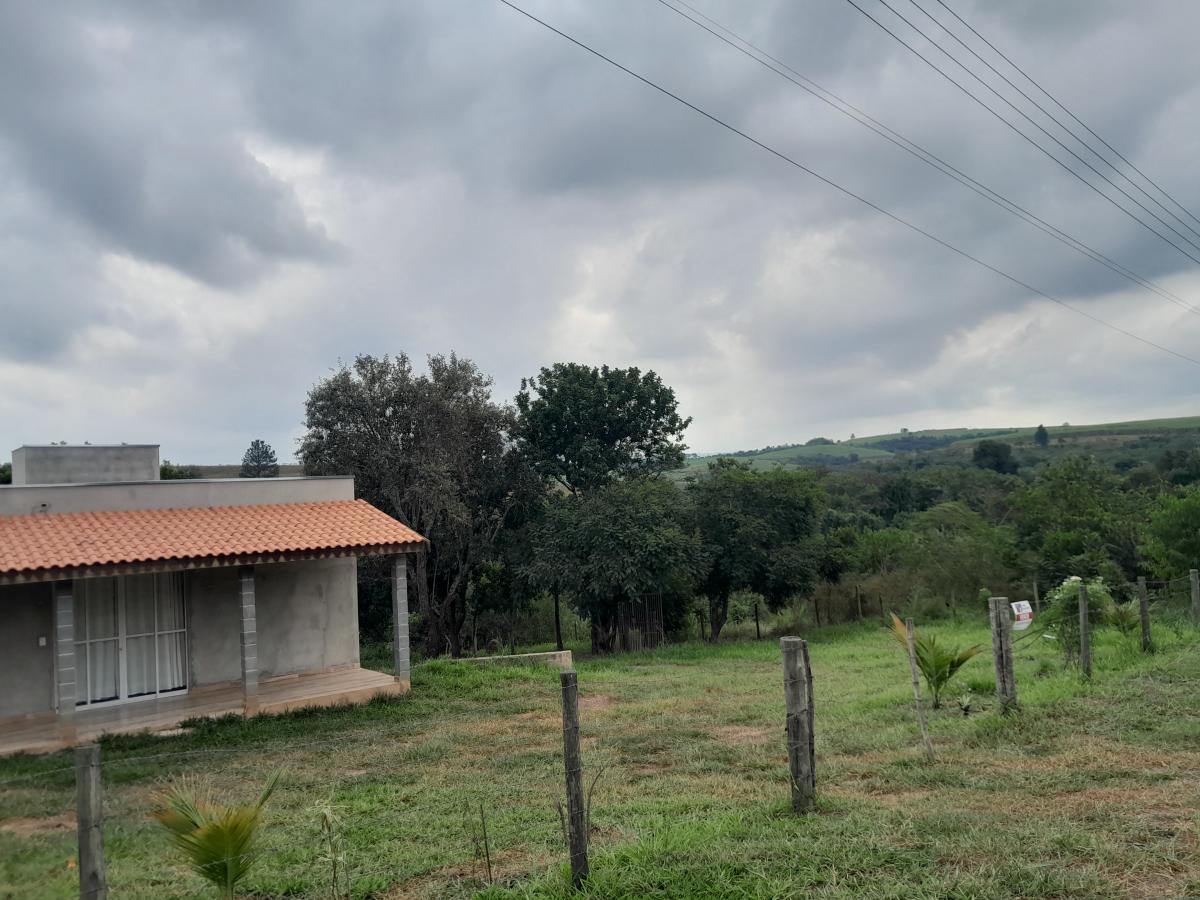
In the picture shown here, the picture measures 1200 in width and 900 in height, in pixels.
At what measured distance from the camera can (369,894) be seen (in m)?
5.04

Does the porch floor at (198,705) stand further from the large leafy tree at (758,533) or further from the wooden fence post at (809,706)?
the large leafy tree at (758,533)

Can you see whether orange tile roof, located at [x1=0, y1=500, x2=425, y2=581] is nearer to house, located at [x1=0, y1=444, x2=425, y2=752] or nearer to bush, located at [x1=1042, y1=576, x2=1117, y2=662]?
house, located at [x1=0, y1=444, x2=425, y2=752]

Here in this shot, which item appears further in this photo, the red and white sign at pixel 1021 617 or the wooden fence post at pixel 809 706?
the red and white sign at pixel 1021 617

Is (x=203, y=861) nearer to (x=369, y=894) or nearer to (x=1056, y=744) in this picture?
(x=369, y=894)

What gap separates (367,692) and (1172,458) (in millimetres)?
46680

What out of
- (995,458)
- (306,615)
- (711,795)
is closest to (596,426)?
(306,615)

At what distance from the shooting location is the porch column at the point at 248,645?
1202cm

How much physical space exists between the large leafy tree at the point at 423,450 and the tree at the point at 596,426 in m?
1.81

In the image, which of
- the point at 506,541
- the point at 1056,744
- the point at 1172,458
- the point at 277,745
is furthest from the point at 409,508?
the point at 1172,458

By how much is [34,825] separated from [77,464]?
38.4 ft

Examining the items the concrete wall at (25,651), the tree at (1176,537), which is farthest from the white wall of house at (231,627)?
the tree at (1176,537)

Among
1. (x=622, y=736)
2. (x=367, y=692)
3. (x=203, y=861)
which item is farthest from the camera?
(x=367, y=692)

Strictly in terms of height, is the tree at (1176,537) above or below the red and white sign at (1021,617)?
above

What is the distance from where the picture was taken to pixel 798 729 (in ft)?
18.9
